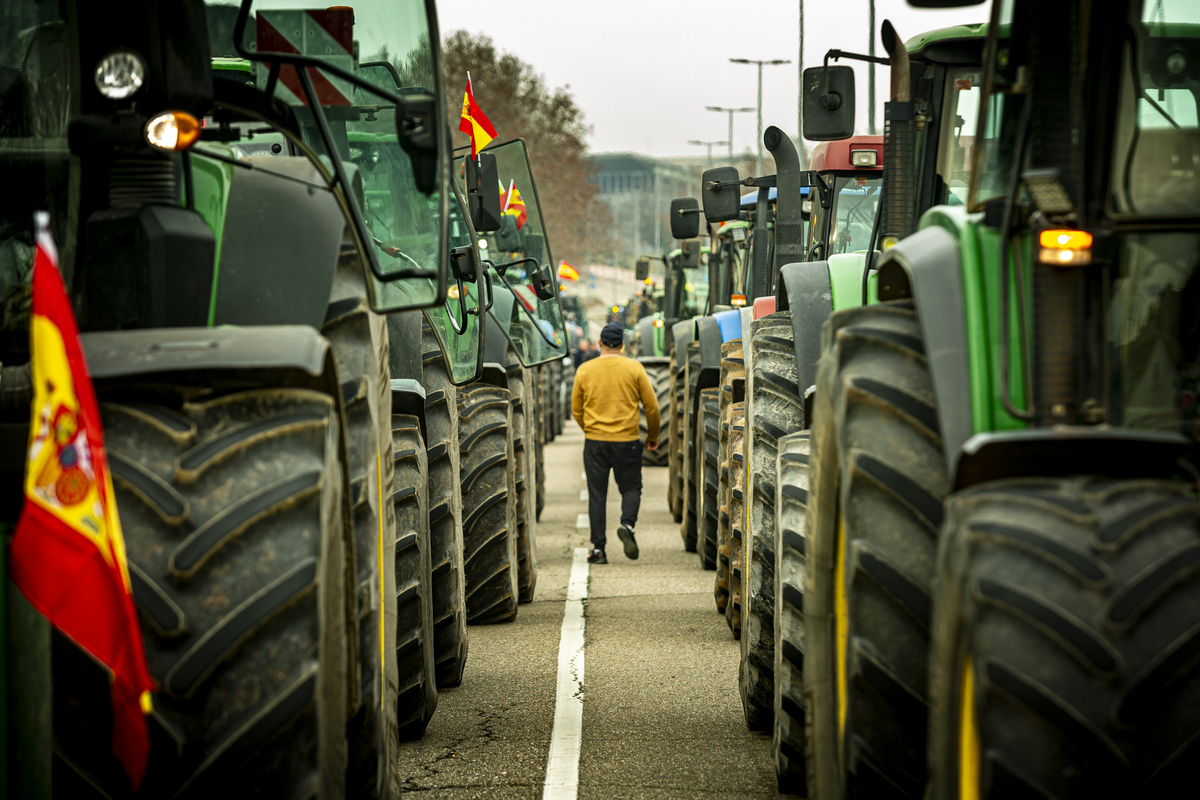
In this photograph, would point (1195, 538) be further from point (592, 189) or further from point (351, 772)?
point (592, 189)

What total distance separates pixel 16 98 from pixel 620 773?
340 cm

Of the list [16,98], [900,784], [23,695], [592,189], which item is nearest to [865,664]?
[900,784]

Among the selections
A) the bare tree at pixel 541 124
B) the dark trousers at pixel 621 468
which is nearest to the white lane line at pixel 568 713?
the dark trousers at pixel 621 468

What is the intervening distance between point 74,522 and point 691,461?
9.32 metres

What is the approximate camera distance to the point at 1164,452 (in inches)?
103

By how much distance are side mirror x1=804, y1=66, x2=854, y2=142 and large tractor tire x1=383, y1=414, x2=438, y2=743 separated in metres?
2.30

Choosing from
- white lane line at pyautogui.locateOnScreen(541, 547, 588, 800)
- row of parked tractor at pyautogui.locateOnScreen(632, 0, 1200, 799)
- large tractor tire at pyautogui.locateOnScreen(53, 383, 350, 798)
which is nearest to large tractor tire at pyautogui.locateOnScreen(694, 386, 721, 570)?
white lane line at pyautogui.locateOnScreen(541, 547, 588, 800)

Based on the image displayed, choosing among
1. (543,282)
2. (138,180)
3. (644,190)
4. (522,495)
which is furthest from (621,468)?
(644,190)

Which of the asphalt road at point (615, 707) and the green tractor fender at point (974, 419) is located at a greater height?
the green tractor fender at point (974, 419)

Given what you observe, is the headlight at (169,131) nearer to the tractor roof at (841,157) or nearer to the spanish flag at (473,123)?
the spanish flag at (473,123)

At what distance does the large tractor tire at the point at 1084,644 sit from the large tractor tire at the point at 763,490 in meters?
3.13

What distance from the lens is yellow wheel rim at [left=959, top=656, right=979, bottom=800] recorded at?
2.53 m

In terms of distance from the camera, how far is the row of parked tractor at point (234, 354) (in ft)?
8.34

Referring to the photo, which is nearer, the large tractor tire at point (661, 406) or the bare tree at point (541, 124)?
the large tractor tire at point (661, 406)
